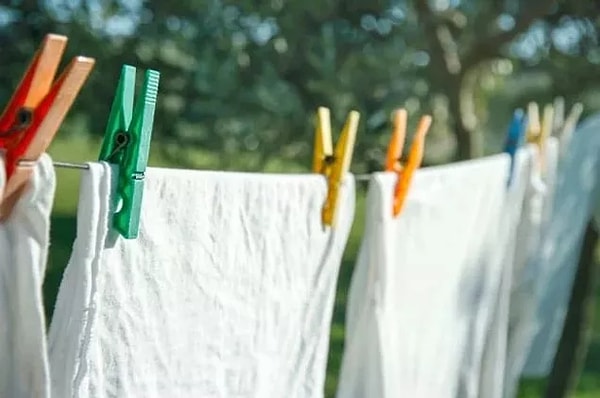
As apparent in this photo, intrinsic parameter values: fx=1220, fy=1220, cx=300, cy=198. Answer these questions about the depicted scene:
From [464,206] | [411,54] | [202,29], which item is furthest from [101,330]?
[411,54]

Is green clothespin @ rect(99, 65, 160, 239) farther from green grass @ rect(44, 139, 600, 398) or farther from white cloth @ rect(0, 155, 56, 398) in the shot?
green grass @ rect(44, 139, 600, 398)

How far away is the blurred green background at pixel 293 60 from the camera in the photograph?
3.03 meters

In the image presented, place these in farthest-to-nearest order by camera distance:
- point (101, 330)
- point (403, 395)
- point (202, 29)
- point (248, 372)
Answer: point (202, 29) < point (403, 395) < point (248, 372) < point (101, 330)

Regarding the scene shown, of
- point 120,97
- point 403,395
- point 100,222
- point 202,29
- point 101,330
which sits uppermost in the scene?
point 202,29

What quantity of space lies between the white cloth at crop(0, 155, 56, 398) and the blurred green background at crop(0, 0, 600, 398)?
191 cm

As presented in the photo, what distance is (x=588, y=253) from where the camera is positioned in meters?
3.26

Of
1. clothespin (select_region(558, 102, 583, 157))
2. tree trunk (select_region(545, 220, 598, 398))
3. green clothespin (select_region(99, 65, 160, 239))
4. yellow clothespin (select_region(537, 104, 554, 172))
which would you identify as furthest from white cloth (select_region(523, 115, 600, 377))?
green clothespin (select_region(99, 65, 160, 239))

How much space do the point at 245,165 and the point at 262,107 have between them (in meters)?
0.19

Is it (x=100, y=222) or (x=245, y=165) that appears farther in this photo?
(x=245, y=165)

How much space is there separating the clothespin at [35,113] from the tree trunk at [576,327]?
7.62ft

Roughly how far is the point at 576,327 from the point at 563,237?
0.51 m

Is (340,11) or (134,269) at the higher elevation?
(340,11)

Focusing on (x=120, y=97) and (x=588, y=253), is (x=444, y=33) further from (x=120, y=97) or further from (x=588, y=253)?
(x=120, y=97)

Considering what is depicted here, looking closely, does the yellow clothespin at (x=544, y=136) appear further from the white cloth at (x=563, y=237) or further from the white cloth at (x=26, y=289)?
the white cloth at (x=26, y=289)
